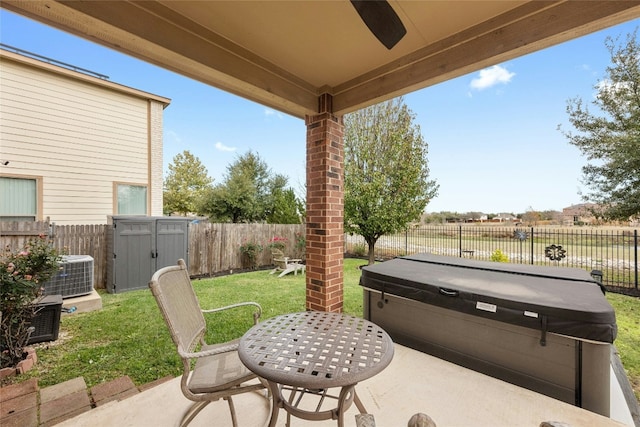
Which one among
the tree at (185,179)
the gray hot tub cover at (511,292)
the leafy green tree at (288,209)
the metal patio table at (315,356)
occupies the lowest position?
the metal patio table at (315,356)

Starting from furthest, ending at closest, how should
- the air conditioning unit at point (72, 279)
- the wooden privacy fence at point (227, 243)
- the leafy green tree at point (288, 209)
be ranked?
the leafy green tree at point (288, 209) → the wooden privacy fence at point (227, 243) → the air conditioning unit at point (72, 279)

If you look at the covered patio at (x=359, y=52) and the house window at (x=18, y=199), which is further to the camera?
the house window at (x=18, y=199)

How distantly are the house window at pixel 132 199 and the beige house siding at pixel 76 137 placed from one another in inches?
4.9

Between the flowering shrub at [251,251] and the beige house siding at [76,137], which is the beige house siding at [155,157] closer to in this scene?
the beige house siding at [76,137]

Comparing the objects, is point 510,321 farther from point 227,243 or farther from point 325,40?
point 227,243

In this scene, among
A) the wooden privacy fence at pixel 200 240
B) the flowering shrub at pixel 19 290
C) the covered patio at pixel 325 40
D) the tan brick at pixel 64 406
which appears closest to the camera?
the covered patio at pixel 325 40

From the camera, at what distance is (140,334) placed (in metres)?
3.28

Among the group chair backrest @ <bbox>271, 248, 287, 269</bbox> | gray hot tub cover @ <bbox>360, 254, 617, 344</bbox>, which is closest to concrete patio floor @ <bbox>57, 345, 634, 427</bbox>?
gray hot tub cover @ <bbox>360, 254, 617, 344</bbox>

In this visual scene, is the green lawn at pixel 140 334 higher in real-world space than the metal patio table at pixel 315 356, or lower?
lower

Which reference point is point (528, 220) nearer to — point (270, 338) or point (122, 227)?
point (270, 338)

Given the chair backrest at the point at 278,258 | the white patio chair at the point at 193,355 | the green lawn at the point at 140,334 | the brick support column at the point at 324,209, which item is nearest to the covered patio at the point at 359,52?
the white patio chair at the point at 193,355

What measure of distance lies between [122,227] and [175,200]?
12683 mm

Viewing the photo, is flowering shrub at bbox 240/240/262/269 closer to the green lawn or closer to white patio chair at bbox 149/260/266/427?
the green lawn

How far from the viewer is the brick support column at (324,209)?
2918 mm
